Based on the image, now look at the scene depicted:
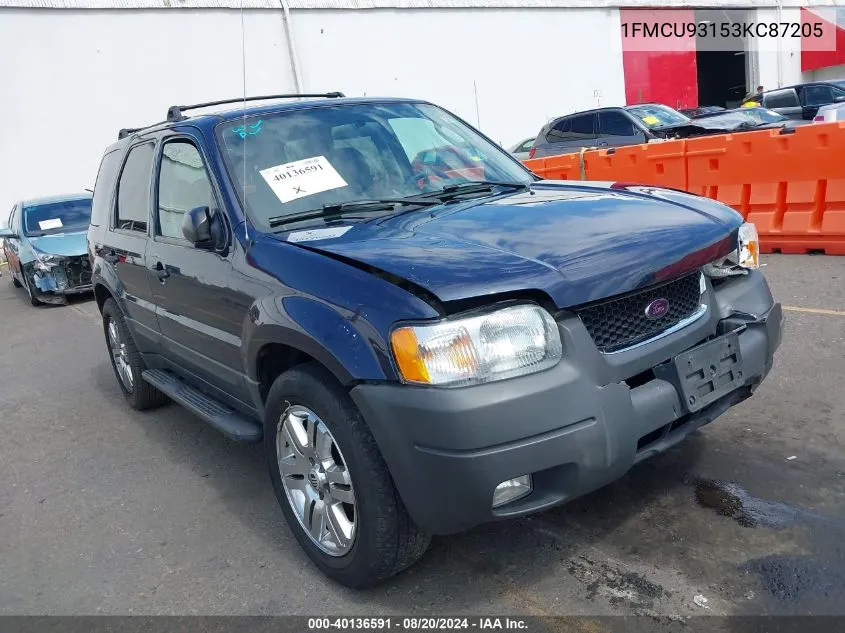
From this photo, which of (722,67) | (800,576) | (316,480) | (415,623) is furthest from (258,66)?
(722,67)

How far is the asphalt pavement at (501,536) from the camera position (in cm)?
270

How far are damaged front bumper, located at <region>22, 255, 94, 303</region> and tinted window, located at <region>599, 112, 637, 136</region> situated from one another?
9.06m

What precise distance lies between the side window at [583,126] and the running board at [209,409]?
1111cm

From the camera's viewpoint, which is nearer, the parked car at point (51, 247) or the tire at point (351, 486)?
the tire at point (351, 486)

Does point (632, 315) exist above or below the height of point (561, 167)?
above

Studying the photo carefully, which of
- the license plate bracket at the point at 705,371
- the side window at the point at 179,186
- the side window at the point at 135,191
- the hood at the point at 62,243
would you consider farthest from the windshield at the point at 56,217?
the license plate bracket at the point at 705,371

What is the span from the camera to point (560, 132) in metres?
14.9

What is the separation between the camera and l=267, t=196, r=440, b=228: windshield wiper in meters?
3.24

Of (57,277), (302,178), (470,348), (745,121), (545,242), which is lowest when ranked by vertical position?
(57,277)

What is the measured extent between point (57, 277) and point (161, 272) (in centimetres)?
776

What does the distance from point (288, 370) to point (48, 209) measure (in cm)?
1056

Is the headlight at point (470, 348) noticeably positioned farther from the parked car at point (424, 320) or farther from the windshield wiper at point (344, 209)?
the windshield wiper at point (344, 209)

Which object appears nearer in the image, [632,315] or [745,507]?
[632,315]

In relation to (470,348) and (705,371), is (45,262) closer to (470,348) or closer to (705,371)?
(470,348)
